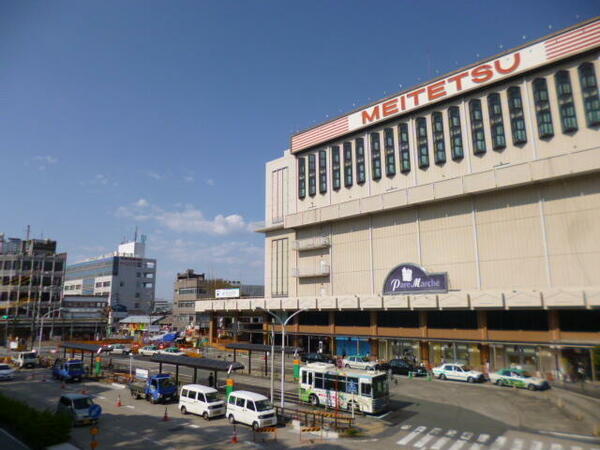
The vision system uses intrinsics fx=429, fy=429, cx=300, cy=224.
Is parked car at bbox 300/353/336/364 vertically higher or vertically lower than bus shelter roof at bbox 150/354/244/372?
lower

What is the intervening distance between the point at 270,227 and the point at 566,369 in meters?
52.1

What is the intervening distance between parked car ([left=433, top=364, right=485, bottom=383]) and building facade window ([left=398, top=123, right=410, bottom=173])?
28776mm

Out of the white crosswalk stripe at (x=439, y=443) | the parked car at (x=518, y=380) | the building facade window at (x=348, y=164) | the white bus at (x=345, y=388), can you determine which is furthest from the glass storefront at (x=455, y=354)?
the white crosswalk stripe at (x=439, y=443)

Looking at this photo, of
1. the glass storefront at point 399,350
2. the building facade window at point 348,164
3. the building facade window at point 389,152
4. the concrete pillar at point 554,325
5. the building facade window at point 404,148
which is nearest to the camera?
the concrete pillar at point 554,325

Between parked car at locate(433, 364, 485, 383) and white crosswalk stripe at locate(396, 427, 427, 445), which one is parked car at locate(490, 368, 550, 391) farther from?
white crosswalk stripe at locate(396, 427, 427, 445)

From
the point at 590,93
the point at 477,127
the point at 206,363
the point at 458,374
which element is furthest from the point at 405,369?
the point at 590,93

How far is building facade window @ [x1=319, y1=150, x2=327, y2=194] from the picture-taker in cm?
7362

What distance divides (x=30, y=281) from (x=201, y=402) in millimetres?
85598

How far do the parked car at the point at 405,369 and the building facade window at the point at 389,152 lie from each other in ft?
91.4

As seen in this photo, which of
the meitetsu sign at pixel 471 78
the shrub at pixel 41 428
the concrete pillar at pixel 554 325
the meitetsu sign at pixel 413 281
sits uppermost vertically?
the meitetsu sign at pixel 471 78

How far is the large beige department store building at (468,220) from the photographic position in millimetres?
47094

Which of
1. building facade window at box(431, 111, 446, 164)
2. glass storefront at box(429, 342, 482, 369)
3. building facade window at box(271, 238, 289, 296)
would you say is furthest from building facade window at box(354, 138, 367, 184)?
glass storefront at box(429, 342, 482, 369)

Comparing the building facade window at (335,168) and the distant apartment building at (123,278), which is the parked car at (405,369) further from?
the distant apartment building at (123,278)

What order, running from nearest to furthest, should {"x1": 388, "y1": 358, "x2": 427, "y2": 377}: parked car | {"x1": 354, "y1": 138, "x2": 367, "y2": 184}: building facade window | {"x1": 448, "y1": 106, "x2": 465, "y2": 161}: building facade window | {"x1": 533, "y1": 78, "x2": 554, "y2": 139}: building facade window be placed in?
{"x1": 388, "y1": 358, "x2": 427, "y2": 377}: parked car < {"x1": 533, "y1": 78, "x2": 554, "y2": 139}: building facade window < {"x1": 448, "y1": 106, "x2": 465, "y2": 161}: building facade window < {"x1": 354, "y1": 138, "x2": 367, "y2": 184}: building facade window
